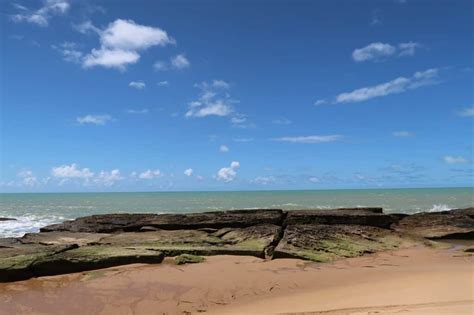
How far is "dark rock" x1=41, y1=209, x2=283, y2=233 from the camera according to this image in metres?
13.3

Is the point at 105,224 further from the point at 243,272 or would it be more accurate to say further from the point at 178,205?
the point at 178,205

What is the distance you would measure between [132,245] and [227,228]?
350cm

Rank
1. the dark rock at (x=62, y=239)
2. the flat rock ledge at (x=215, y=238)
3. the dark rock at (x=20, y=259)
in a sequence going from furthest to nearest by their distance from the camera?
the dark rock at (x=62, y=239), the flat rock ledge at (x=215, y=238), the dark rock at (x=20, y=259)

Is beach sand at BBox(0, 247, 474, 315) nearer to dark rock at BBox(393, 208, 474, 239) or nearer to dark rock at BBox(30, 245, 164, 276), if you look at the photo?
dark rock at BBox(30, 245, 164, 276)

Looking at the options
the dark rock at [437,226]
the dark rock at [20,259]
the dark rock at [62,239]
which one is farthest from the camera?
the dark rock at [437,226]

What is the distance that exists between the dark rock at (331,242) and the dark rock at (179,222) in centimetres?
242

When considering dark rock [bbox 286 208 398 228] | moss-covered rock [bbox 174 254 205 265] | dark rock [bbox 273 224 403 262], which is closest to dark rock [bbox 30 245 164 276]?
moss-covered rock [bbox 174 254 205 265]

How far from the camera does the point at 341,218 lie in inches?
528

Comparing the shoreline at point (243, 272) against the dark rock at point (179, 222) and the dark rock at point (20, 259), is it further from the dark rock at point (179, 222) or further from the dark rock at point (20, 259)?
the dark rock at point (179, 222)

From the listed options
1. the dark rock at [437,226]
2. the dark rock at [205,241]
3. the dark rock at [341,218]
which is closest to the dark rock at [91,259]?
the dark rock at [205,241]

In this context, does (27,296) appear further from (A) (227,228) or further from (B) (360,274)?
(A) (227,228)

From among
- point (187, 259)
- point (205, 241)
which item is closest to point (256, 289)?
point (187, 259)

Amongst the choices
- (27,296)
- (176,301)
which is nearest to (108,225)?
(27,296)

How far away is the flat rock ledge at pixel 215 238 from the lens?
8141 mm
